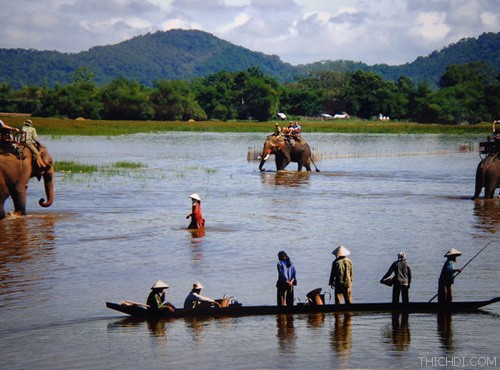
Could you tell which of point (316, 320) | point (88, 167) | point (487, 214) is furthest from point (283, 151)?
point (316, 320)

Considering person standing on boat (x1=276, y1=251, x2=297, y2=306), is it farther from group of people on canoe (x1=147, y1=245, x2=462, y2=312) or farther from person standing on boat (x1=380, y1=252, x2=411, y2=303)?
person standing on boat (x1=380, y1=252, x2=411, y2=303)

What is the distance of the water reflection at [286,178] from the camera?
1632 inches

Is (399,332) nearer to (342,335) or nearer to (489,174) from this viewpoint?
(342,335)

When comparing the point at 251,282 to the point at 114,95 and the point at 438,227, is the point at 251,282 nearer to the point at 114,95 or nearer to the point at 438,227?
the point at 438,227

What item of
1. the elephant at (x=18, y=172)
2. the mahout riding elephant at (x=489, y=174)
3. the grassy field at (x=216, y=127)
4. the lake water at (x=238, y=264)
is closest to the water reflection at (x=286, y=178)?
the lake water at (x=238, y=264)

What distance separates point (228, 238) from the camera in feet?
82.8

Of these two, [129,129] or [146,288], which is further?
[129,129]

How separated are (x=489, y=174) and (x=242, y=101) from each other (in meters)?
93.7

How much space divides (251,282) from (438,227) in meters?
10.5

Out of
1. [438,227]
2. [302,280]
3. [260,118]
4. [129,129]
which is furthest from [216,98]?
[302,280]

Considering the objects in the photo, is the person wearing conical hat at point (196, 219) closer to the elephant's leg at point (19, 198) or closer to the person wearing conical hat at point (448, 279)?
the elephant's leg at point (19, 198)

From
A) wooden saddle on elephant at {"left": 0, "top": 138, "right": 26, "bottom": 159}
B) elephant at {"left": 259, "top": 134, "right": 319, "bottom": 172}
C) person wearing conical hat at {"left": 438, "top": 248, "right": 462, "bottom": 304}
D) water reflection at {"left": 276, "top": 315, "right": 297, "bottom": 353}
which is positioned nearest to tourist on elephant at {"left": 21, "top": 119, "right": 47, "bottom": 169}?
wooden saddle on elephant at {"left": 0, "top": 138, "right": 26, "bottom": 159}

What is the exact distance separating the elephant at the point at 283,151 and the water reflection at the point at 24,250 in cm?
1686

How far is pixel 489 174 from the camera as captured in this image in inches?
1303
